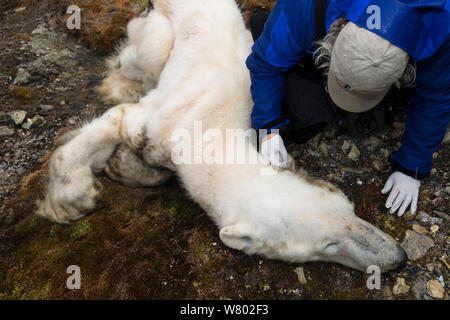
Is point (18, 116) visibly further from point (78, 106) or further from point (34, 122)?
point (78, 106)

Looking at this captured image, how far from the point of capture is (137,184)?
14.2ft

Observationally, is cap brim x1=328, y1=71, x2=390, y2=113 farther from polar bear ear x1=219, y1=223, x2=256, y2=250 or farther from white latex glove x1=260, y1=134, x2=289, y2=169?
polar bear ear x1=219, y1=223, x2=256, y2=250

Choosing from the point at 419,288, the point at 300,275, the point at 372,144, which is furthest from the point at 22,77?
the point at 419,288

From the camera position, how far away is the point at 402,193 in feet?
12.8

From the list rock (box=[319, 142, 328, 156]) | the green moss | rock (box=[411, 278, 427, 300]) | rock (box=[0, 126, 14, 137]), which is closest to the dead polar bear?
the green moss

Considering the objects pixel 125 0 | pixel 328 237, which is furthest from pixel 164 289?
pixel 125 0

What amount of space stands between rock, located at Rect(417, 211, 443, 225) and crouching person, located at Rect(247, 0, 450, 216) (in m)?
0.12

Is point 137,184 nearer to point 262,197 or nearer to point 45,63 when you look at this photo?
point 262,197

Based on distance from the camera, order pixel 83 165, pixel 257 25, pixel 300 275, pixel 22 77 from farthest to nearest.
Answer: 1. pixel 22 77
2. pixel 257 25
3. pixel 83 165
4. pixel 300 275

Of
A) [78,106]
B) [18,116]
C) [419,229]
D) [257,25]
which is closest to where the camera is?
[419,229]

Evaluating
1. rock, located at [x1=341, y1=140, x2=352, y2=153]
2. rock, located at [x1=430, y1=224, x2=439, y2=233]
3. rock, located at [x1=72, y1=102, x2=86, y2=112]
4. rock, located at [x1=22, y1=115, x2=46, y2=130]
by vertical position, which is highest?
rock, located at [x1=341, y1=140, x2=352, y2=153]

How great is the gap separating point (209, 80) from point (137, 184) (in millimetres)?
1550

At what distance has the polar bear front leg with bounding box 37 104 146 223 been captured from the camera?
4.06 meters

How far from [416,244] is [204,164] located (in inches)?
94.4
